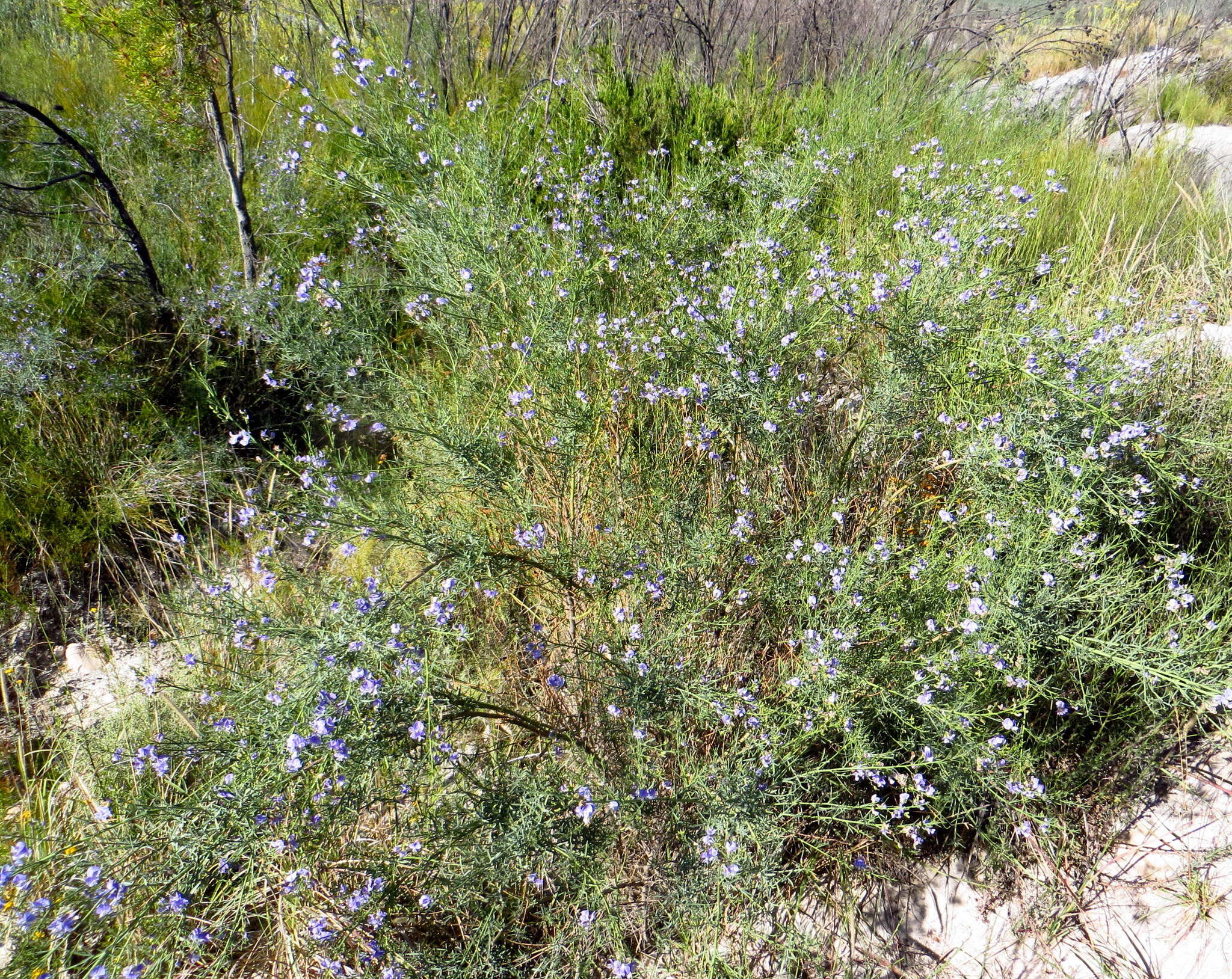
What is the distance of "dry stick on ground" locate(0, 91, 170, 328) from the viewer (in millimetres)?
2928

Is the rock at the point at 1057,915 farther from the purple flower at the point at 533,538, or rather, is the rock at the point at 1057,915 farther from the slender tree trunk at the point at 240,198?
the slender tree trunk at the point at 240,198

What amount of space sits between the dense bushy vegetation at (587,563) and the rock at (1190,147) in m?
1.41

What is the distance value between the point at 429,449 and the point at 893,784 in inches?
74.5

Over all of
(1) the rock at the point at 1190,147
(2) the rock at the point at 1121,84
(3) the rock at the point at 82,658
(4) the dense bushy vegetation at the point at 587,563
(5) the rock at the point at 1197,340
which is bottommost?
(3) the rock at the point at 82,658

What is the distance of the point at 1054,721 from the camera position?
240 cm

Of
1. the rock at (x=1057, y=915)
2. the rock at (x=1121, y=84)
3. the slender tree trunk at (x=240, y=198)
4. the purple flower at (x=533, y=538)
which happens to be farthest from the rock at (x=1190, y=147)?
the slender tree trunk at (x=240, y=198)

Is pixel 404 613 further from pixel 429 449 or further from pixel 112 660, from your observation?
pixel 112 660

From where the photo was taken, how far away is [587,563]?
2232mm

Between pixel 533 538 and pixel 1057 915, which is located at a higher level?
pixel 533 538

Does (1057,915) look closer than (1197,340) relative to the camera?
Yes

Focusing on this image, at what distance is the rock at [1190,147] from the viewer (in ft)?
15.5

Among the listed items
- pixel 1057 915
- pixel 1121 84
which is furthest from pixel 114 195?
pixel 1121 84

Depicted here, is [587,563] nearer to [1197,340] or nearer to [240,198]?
[240,198]

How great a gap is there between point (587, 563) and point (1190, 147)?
232 inches
